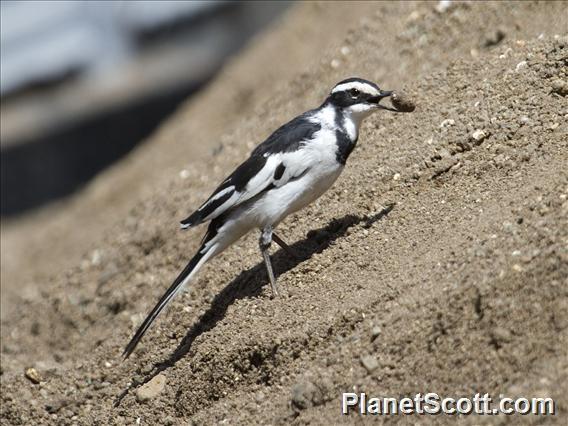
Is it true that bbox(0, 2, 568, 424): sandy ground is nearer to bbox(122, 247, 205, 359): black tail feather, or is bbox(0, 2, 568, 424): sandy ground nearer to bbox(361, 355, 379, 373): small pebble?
bbox(361, 355, 379, 373): small pebble

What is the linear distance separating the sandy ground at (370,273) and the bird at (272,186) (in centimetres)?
43

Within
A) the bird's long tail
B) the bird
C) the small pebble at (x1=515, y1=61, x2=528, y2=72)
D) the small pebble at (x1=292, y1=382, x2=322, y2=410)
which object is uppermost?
the bird

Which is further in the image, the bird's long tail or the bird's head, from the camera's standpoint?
the bird's head

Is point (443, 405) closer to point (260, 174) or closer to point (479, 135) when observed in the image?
point (260, 174)

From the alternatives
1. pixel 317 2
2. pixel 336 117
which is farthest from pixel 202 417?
pixel 317 2

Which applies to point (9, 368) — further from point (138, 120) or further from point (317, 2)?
point (138, 120)

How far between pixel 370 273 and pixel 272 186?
3.22ft

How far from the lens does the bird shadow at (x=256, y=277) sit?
7777mm

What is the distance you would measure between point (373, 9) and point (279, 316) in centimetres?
570

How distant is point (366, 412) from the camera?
6055mm

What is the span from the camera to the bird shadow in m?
7.78

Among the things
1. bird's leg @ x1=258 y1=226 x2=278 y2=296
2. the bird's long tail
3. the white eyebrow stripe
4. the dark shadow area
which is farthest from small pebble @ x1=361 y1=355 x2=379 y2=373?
the dark shadow area

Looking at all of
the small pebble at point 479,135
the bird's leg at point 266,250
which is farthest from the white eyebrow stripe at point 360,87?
the bird's leg at point 266,250

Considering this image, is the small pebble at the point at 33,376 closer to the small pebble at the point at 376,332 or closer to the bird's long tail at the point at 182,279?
the bird's long tail at the point at 182,279
